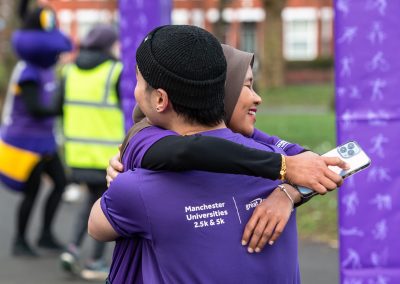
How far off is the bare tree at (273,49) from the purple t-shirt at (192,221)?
29.8 metres

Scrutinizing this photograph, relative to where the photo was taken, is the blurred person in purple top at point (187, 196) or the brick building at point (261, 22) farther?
the brick building at point (261, 22)

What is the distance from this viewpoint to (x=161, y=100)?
90.0 inches

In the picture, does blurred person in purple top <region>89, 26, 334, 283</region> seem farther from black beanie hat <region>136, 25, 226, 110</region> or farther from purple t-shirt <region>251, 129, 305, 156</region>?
purple t-shirt <region>251, 129, 305, 156</region>

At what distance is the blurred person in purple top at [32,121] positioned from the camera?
22.0 ft

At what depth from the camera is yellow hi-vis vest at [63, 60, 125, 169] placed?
5980mm

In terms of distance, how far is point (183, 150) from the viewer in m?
2.22

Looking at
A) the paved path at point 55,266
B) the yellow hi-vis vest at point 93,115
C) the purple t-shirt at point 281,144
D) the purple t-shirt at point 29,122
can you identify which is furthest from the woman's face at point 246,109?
the purple t-shirt at point 29,122

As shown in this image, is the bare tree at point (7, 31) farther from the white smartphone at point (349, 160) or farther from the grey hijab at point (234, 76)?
the white smartphone at point (349, 160)

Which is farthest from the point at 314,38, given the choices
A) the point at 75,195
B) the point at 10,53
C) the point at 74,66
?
the point at 74,66

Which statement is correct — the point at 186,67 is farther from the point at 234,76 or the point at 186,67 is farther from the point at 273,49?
the point at 273,49

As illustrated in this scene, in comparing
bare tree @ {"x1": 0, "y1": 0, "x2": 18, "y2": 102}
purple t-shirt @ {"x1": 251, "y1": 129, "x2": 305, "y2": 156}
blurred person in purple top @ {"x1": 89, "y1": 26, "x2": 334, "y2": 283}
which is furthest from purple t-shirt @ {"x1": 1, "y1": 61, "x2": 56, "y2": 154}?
bare tree @ {"x1": 0, "y1": 0, "x2": 18, "y2": 102}

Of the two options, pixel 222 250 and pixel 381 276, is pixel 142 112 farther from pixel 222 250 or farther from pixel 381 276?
pixel 381 276

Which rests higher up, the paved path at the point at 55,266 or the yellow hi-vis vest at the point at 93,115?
the yellow hi-vis vest at the point at 93,115

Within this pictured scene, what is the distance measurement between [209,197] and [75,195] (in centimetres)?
746
